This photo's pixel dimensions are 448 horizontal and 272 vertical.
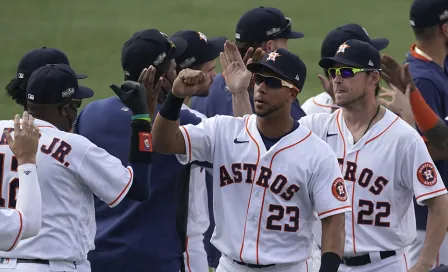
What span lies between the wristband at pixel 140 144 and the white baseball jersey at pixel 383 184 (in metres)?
1.22

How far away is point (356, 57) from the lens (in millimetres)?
5652

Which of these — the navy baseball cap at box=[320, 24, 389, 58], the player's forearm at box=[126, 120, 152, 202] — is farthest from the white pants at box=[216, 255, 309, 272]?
the navy baseball cap at box=[320, 24, 389, 58]

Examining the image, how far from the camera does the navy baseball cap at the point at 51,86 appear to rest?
493 centimetres

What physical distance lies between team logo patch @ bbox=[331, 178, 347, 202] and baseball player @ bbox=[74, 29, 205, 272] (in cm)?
87

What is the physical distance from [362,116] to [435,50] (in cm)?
121

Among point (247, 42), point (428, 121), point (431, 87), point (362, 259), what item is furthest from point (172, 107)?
point (431, 87)

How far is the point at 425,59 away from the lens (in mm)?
6582

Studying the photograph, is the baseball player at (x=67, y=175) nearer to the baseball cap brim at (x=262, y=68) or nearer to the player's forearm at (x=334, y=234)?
the baseball cap brim at (x=262, y=68)

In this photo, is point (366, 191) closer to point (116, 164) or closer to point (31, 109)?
point (116, 164)

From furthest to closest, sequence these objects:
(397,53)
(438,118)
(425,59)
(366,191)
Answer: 1. (397,53)
2. (425,59)
3. (438,118)
4. (366,191)

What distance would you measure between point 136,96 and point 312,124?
121 centimetres

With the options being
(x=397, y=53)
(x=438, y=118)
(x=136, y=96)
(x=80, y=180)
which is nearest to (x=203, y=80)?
(x=136, y=96)

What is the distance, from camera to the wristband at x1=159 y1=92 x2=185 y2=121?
5.15 metres

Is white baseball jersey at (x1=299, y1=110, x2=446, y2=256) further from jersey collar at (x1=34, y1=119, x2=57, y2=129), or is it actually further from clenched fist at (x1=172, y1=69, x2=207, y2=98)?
jersey collar at (x1=34, y1=119, x2=57, y2=129)
